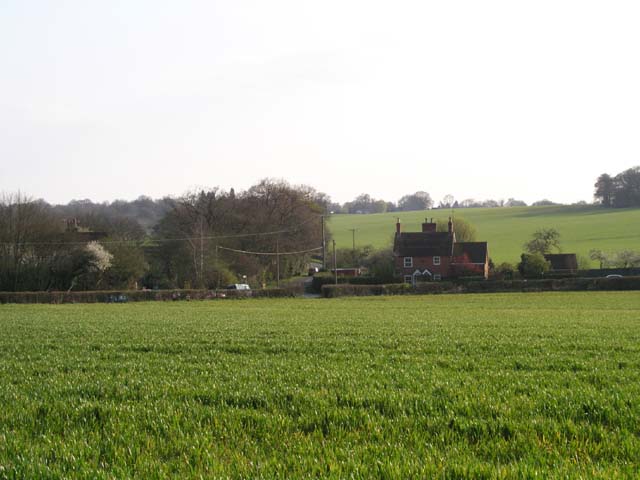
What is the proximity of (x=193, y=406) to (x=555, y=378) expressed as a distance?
6.14 meters

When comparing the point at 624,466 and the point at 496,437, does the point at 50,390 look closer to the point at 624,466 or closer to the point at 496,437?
the point at 496,437

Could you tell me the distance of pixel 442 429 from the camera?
25.9 ft

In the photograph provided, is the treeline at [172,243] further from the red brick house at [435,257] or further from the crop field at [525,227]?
the crop field at [525,227]

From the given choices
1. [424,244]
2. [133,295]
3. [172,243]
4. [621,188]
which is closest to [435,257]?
[424,244]

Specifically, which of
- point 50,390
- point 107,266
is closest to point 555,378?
point 50,390

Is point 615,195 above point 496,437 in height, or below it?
above

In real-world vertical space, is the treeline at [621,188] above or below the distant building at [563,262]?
above

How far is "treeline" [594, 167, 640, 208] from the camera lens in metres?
156

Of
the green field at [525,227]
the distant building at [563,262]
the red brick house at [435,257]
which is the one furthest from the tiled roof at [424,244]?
the distant building at [563,262]

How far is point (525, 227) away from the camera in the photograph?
14388 cm

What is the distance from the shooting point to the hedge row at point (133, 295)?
188ft

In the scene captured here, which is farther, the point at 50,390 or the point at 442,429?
the point at 50,390

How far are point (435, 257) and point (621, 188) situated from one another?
82.9 metres

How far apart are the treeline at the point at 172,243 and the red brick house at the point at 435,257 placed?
14579 millimetres
